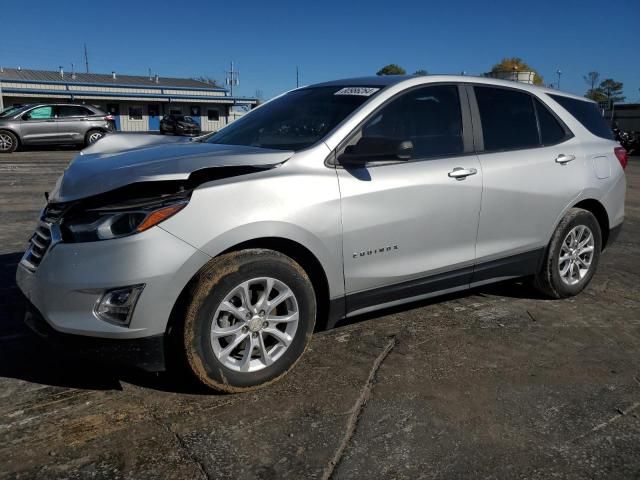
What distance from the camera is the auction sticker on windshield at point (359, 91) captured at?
369cm

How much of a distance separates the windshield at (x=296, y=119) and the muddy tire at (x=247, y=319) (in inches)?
32.6

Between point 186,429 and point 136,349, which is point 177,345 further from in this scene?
point 186,429

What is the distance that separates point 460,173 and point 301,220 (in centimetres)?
128

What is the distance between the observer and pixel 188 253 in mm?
2773

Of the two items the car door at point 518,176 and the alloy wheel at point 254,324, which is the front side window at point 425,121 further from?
the alloy wheel at point 254,324

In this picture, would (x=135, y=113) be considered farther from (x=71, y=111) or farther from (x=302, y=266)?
(x=302, y=266)

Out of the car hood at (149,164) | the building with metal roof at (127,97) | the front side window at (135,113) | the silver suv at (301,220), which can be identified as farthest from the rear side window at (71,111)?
the front side window at (135,113)

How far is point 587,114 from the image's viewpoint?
4875mm

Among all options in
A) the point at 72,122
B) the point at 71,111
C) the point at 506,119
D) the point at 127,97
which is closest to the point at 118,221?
the point at 506,119

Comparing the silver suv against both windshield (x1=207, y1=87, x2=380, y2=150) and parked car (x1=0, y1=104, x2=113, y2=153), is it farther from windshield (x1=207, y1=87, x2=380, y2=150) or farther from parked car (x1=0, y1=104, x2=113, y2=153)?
parked car (x1=0, y1=104, x2=113, y2=153)

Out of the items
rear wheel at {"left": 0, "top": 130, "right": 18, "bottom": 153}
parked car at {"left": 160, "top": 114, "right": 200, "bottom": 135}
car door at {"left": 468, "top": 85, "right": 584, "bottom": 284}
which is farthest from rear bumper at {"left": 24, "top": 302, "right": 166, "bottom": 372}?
rear wheel at {"left": 0, "top": 130, "right": 18, "bottom": 153}

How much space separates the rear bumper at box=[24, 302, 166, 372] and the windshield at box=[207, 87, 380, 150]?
139 centimetres

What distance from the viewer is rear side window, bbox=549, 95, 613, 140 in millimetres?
4738

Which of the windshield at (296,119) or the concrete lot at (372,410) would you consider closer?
the concrete lot at (372,410)
